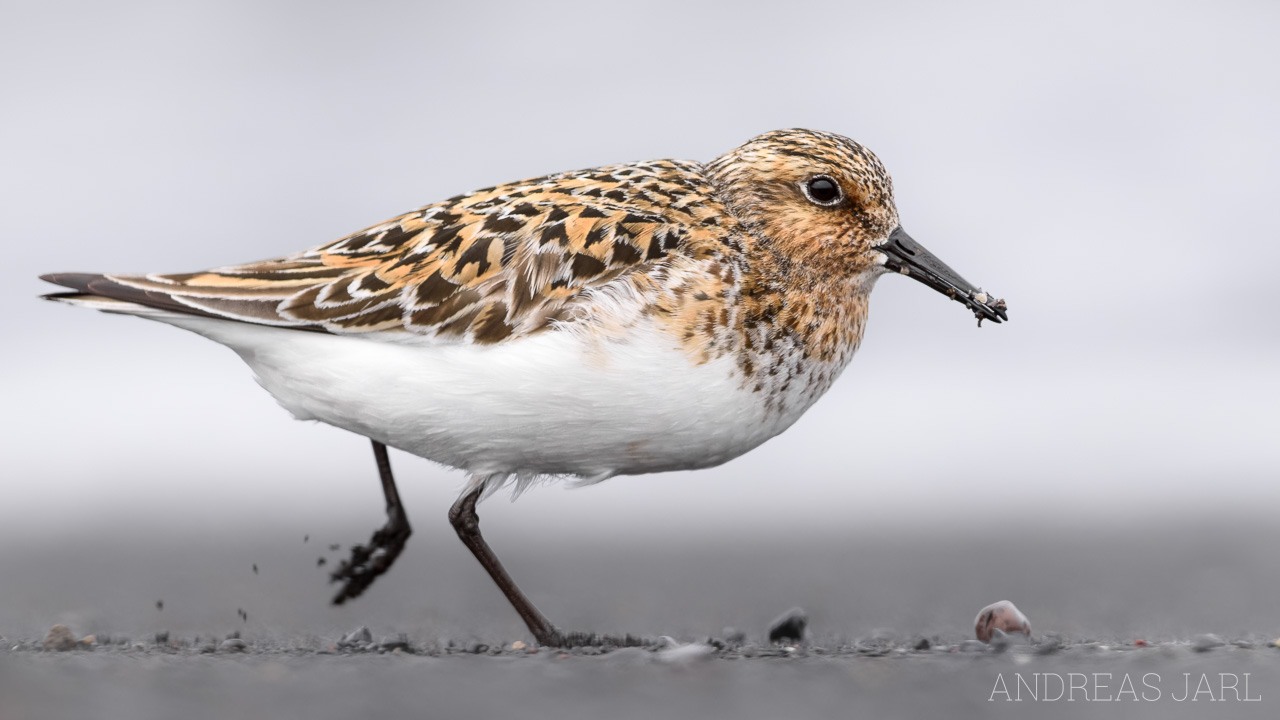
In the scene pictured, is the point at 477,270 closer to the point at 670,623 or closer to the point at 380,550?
the point at 380,550

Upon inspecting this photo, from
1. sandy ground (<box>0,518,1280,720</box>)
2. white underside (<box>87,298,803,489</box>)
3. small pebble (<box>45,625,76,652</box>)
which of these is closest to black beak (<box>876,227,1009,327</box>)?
white underside (<box>87,298,803,489</box>)

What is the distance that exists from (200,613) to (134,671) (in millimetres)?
2051

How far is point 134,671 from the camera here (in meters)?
5.23

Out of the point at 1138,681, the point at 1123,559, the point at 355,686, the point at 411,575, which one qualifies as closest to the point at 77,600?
the point at 411,575

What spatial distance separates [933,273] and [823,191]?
2.13 feet

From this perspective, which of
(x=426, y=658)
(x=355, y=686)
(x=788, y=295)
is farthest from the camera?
(x=788, y=295)

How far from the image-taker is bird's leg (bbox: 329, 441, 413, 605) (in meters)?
6.80

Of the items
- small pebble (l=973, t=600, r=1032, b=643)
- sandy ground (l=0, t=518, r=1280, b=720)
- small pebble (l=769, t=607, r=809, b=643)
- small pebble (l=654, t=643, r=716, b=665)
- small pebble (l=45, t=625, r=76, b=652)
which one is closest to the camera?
sandy ground (l=0, t=518, r=1280, b=720)

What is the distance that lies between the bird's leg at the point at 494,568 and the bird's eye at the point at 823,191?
6.52 feet

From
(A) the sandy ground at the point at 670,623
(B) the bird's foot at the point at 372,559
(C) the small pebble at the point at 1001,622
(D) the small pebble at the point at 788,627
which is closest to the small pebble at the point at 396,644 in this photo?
(A) the sandy ground at the point at 670,623

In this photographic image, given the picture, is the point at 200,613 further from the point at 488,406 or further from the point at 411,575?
the point at 488,406

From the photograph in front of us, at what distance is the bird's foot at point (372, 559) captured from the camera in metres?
6.80

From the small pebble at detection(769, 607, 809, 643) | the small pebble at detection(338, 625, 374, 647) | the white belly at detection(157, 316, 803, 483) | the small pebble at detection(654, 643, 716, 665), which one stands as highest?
the white belly at detection(157, 316, 803, 483)

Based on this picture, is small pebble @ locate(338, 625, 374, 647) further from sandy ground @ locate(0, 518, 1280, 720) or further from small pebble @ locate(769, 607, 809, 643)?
small pebble @ locate(769, 607, 809, 643)
